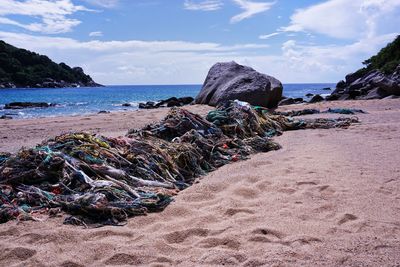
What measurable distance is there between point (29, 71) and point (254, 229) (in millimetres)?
73023

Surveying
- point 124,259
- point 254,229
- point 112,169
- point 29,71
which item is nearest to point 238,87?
point 112,169

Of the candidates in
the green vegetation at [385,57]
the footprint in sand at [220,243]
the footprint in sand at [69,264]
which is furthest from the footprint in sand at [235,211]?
the green vegetation at [385,57]

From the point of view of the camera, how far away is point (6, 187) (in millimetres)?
3094

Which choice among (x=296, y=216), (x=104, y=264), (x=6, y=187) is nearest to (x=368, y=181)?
(x=296, y=216)

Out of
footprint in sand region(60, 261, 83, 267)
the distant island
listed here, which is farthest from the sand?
the distant island

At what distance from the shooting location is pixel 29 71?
6775 cm

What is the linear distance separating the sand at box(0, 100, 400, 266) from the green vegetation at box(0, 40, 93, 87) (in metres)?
66.6

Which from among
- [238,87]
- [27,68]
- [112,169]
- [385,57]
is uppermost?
[27,68]

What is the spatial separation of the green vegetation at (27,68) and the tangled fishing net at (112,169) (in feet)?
214

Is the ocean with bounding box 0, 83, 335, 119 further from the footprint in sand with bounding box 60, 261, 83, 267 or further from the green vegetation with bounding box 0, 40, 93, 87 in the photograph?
the footprint in sand with bounding box 60, 261, 83, 267

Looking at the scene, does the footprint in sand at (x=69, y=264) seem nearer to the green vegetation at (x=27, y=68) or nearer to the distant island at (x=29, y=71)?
the distant island at (x=29, y=71)

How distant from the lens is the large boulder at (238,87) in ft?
35.9

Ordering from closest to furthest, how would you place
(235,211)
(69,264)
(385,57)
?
(69,264)
(235,211)
(385,57)

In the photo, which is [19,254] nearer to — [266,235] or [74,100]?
[266,235]
